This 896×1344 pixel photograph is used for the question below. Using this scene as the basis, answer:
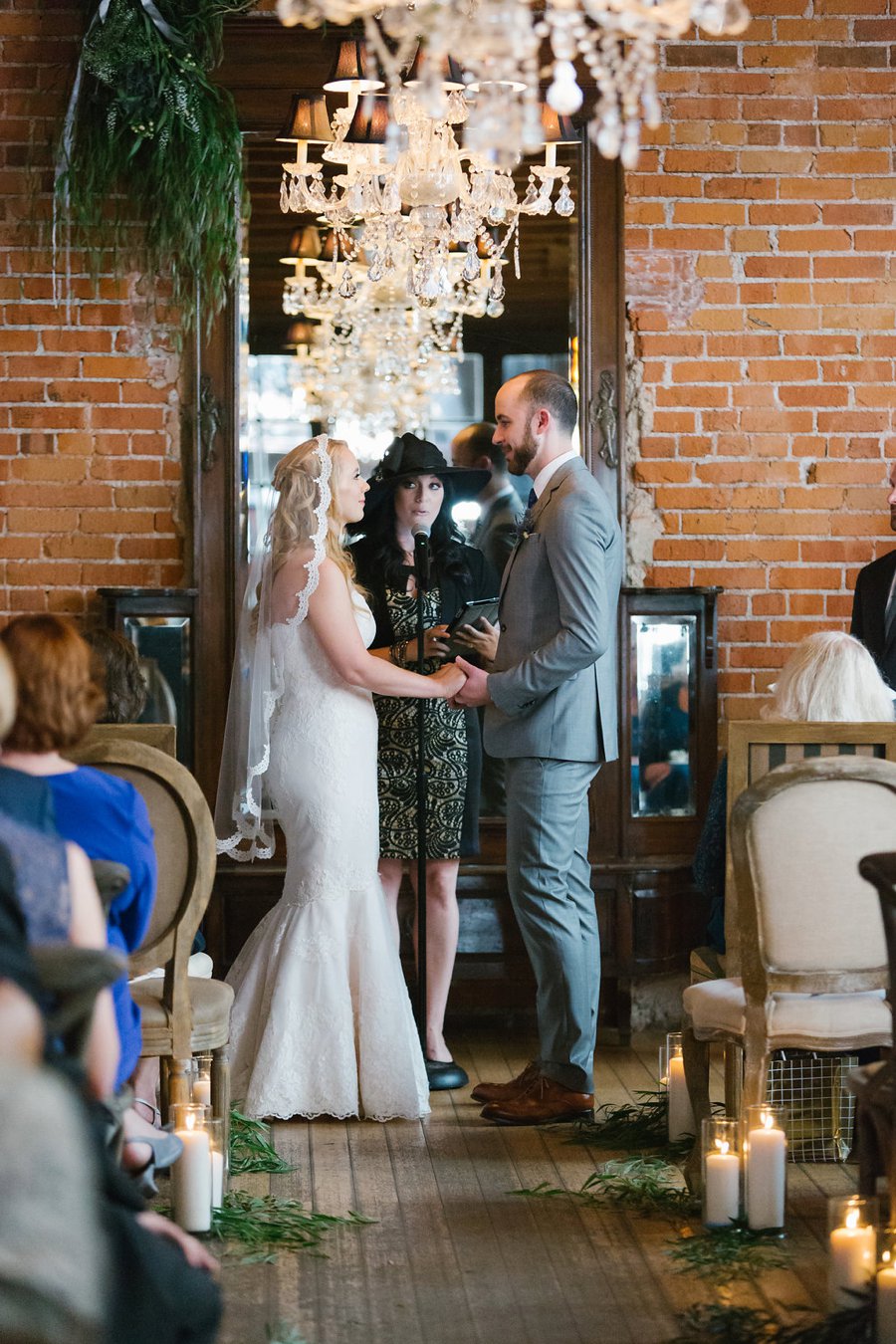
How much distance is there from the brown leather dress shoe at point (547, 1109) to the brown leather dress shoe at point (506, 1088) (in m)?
0.07

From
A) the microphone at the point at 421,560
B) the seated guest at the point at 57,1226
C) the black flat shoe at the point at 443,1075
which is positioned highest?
the microphone at the point at 421,560

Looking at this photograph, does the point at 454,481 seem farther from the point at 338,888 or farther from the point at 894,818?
the point at 894,818

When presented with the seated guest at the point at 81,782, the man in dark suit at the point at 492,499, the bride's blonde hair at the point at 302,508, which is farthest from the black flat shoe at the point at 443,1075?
the seated guest at the point at 81,782

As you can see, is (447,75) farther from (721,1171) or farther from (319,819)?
(721,1171)

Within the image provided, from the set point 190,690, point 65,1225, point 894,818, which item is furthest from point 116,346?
point 65,1225

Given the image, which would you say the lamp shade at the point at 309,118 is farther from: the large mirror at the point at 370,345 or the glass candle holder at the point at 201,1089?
the glass candle holder at the point at 201,1089

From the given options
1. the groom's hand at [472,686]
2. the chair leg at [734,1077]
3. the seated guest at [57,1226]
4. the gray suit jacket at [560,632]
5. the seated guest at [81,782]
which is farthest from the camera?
the groom's hand at [472,686]

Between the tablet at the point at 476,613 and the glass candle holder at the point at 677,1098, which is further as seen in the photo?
the tablet at the point at 476,613

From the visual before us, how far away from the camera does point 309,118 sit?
4836mm

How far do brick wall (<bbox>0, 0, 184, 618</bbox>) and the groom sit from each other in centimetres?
144

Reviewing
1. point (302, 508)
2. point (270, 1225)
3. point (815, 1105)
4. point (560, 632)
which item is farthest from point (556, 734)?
point (270, 1225)

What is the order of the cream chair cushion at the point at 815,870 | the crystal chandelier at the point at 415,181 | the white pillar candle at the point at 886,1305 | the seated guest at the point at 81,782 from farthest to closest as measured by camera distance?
1. the crystal chandelier at the point at 415,181
2. the cream chair cushion at the point at 815,870
3. the white pillar candle at the point at 886,1305
4. the seated guest at the point at 81,782

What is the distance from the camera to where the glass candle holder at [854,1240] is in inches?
106

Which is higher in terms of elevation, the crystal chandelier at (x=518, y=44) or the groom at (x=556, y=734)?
the crystal chandelier at (x=518, y=44)
